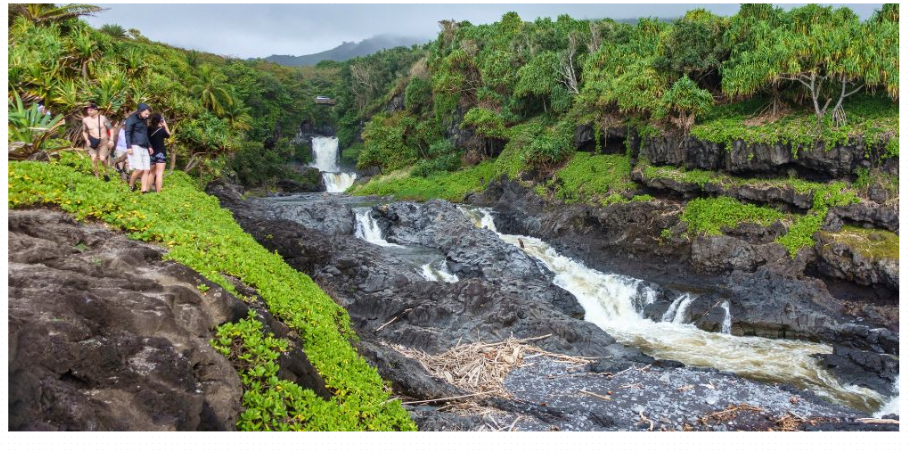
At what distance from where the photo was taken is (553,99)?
37188mm

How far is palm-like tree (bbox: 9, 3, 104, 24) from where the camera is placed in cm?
1856

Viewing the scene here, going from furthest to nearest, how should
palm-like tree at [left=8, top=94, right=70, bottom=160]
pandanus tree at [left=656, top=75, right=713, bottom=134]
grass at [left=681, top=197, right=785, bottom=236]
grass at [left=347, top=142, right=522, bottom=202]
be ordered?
grass at [left=347, top=142, right=522, bottom=202] < pandanus tree at [left=656, top=75, right=713, bottom=134] < grass at [left=681, top=197, right=785, bottom=236] < palm-like tree at [left=8, top=94, right=70, bottom=160]

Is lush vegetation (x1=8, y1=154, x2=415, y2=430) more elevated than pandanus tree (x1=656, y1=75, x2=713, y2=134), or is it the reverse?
pandanus tree (x1=656, y1=75, x2=713, y2=134)

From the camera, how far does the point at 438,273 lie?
1869cm

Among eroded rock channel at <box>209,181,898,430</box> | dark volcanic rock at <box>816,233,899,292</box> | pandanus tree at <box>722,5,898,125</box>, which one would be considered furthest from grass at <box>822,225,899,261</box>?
pandanus tree at <box>722,5,898,125</box>

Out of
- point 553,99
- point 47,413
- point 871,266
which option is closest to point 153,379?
point 47,413

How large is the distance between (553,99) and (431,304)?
26811mm

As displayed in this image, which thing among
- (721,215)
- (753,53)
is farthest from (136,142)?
(753,53)

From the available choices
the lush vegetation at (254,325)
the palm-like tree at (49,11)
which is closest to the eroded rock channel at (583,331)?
the lush vegetation at (254,325)

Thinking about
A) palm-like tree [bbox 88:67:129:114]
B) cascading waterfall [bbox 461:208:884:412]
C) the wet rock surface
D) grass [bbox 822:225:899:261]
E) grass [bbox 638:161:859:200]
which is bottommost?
cascading waterfall [bbox 461:208:884:412]

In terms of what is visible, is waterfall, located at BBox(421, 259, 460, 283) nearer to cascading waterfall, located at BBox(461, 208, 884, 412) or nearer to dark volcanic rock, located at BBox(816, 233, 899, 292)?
cascading waterfall, located at BBox(461, 208, 884, 412)

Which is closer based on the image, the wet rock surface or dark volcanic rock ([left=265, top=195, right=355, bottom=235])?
the wet rock surface

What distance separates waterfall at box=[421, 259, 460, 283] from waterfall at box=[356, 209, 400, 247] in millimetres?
4633

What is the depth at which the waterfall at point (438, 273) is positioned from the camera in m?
18.3
